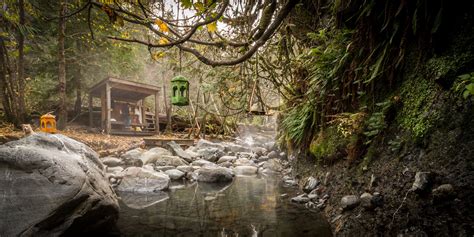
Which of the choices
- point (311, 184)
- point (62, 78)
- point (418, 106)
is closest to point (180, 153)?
point (311, 184)

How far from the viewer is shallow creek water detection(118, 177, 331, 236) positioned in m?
2.82

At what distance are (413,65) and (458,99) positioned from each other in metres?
0.73

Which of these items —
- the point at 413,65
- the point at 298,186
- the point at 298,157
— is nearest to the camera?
the point at 413,65

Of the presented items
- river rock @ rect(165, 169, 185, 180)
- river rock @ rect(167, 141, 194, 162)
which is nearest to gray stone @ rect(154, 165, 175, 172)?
river rock @ rect(165, 169, 185, 180)

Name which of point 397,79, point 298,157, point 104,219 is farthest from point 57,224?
point 298,157

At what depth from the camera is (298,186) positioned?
4.71 m

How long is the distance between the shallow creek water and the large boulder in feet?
1.64

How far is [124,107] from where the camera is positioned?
16.9 m

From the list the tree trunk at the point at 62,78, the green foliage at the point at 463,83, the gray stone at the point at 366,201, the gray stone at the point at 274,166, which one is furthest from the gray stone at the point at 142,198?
the tree trunk at the point at 62,78

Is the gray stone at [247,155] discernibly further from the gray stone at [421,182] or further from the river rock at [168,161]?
the gray stone at [421,182]

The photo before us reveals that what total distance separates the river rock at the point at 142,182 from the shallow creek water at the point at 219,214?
0.28 metres

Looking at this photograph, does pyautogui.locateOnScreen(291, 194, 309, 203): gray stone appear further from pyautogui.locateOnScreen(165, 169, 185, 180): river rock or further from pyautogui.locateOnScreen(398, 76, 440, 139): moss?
pyautogui.locateOnScreen(165, 169, 185, 180): river rock

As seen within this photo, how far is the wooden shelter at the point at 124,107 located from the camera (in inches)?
481

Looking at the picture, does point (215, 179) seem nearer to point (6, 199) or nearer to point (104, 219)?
point (104, 219)
